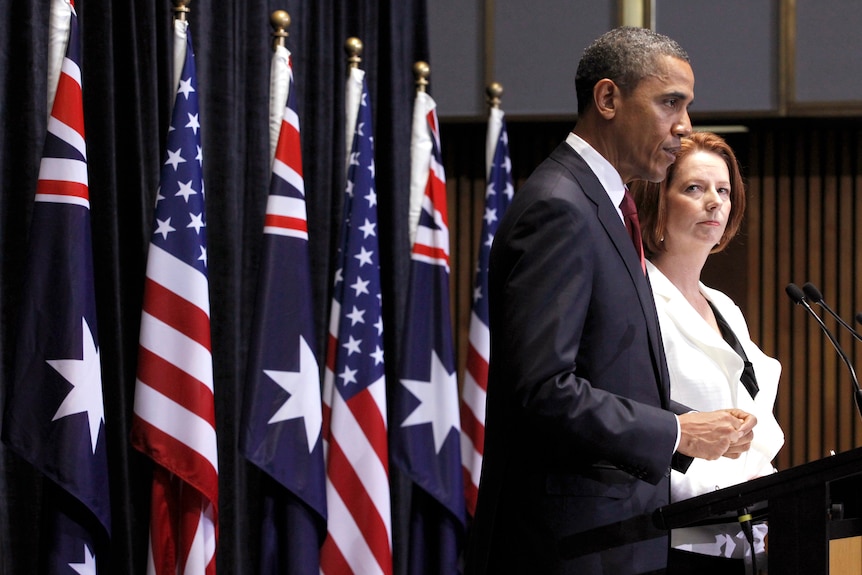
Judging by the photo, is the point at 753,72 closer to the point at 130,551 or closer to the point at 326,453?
the point at 326,453

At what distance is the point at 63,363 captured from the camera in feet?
10.1

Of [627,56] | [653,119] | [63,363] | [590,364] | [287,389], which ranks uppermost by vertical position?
[627,56]

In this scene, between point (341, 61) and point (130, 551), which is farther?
point (341, 61)

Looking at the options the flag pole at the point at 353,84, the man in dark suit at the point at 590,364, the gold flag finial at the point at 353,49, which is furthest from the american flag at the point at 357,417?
the man in dark suit at the point at 590,364

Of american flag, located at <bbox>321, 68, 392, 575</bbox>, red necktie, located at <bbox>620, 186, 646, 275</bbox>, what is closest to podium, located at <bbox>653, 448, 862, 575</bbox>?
red necktie, located at <bbox>620, 186, 646, 275</bbox>

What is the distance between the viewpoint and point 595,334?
6.25ft

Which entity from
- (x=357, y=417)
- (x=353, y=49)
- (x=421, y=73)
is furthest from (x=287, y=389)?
(x=421, y=73)

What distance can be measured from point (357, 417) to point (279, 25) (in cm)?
158

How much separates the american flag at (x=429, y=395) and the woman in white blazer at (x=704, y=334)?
1722 mm

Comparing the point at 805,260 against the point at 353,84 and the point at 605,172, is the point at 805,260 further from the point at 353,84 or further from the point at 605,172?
the point at 605,172

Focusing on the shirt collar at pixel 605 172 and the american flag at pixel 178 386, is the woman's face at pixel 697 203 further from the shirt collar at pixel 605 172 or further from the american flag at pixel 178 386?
the american flag at pixel 178 386

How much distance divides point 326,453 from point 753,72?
282 cm

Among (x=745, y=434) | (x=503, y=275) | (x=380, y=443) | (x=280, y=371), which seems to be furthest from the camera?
(x=380, y=443)

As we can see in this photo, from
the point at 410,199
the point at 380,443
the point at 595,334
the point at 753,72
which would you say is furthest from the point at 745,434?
the point at 753,72
